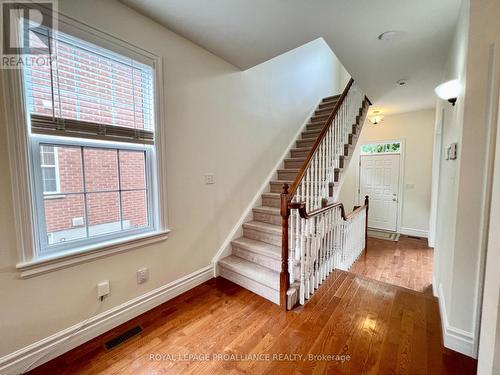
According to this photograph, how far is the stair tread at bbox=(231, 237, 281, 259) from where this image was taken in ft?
7.79

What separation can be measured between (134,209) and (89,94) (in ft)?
3.13

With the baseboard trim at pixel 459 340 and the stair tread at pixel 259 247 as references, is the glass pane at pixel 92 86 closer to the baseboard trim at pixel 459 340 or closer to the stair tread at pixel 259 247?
the stair tread at pixel 259 247

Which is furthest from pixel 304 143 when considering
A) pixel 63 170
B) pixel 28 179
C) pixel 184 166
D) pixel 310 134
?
pixel 28 179

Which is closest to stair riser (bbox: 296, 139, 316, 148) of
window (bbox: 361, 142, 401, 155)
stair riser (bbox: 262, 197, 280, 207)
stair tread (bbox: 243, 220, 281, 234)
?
stair riser (bbox: 262, 197, 280, 207)

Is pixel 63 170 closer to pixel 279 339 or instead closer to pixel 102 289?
pixel 102 289

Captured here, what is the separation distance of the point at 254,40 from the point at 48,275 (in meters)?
2.56

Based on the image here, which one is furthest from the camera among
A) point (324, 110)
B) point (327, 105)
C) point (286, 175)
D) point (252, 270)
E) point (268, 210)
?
point (327, 105)

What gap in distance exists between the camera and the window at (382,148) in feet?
16.8

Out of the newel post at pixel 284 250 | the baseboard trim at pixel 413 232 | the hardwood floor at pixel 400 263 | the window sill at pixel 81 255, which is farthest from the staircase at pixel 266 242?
the baseboard trim at pixel 413 232

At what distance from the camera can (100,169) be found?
173 cm

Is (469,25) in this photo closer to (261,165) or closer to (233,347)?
(261,165)

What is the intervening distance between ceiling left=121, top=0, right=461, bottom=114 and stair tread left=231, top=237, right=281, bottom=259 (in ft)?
7.08

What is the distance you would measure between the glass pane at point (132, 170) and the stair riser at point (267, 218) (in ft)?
→ 5.15

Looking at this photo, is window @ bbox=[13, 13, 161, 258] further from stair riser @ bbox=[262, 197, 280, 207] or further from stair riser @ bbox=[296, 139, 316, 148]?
stair riser @ bbox=[296, 139, 316, 148]
